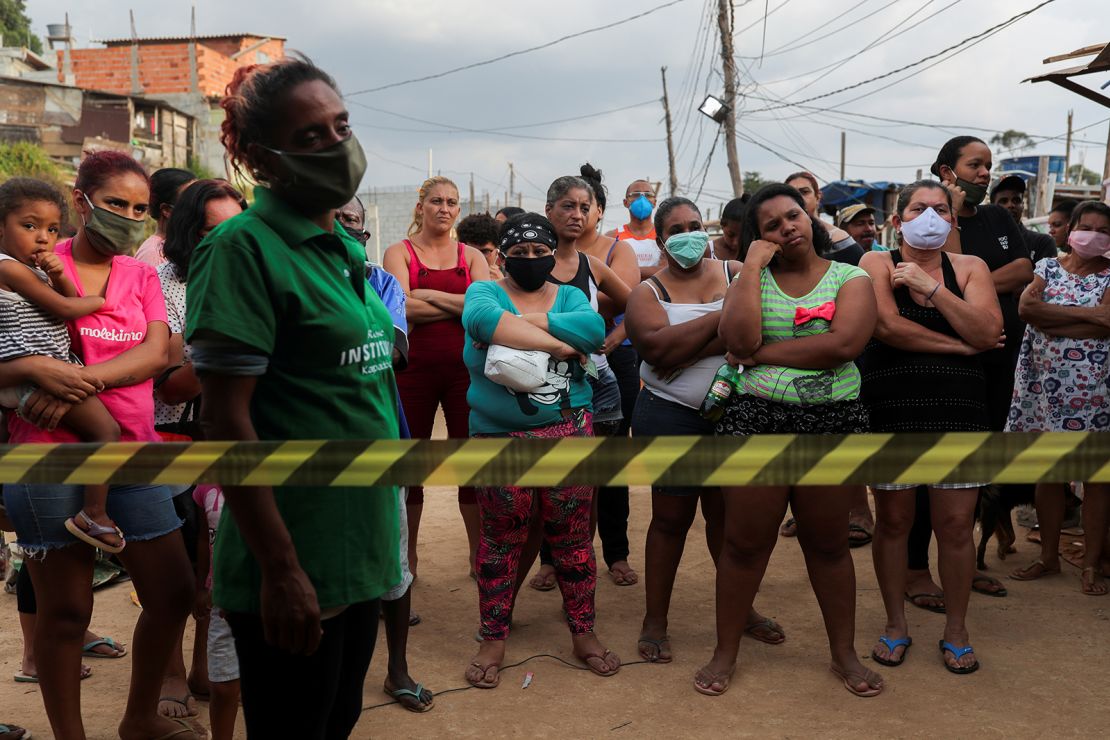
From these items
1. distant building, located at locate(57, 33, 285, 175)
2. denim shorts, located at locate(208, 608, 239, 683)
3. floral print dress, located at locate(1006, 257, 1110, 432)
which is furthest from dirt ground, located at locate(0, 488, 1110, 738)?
distant building, located at locate(57, 33, 285, 175)

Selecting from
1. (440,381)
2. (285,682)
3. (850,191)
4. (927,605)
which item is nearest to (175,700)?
(440,381)

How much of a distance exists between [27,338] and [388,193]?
40.4 m

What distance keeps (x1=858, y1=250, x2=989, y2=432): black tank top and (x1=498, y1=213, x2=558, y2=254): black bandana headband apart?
5.53 ft

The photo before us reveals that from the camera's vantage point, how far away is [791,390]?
3848 mm

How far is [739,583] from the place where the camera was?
4031 millimetres

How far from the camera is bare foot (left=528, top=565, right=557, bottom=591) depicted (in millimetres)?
5477

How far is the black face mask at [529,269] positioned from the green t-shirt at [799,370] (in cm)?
101

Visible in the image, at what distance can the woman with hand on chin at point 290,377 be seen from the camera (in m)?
1.79

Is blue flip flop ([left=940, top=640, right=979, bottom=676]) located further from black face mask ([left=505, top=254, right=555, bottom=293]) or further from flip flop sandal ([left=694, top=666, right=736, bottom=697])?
black face mask ([left=505, top=254, right=555, bottom=293])

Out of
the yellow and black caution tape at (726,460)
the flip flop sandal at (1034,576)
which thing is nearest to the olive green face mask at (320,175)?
the yellow and black caution tape at (726,460)

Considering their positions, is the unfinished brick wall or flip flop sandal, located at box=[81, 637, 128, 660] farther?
the unfinished brick wall

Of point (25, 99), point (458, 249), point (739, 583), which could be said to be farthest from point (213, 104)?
point (739, 583)

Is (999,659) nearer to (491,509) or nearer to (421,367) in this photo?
(491,509)

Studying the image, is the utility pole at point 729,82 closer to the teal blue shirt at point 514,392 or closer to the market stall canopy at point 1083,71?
the market stall canopy at point 1083,71
